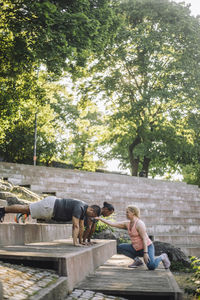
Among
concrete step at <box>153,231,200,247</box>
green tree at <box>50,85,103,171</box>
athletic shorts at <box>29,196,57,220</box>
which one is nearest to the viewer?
athletic shorts at <box>29,196,57,220</box>

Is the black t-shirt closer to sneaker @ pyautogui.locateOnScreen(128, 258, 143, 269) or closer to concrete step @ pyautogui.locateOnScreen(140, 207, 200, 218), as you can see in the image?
sneaker @ pyautogui.locateOnScreen(128, 258, 143, 269)

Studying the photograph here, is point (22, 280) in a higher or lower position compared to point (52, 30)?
lower

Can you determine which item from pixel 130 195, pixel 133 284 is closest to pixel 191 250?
pixel 130 195

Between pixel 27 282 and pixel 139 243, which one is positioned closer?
pixel 27 282

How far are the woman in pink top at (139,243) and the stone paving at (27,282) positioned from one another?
90.4 inches

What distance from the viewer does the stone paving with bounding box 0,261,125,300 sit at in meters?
3.45

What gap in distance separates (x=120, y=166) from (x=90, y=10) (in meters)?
21.8

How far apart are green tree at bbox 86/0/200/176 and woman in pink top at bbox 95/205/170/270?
18.9 metres

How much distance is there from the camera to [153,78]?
27.6 metres

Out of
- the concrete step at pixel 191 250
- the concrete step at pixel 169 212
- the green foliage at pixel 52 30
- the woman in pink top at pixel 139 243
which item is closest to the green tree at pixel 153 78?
the concrete step at pixel 169 212

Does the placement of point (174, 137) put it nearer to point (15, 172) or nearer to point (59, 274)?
point (15, 172)

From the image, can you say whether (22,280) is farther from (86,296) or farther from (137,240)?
(137,240)

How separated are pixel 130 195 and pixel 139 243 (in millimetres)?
12548

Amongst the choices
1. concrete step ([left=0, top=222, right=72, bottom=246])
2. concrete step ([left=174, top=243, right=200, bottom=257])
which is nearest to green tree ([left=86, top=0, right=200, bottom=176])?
concrete step ([left=174, top=243, right=200, bottom=257])
